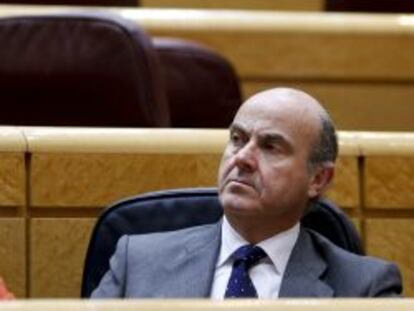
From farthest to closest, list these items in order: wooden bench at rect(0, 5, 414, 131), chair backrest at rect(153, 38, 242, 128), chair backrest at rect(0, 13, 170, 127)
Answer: wooden bench at rect(0, 5, 414, 131), chair backrest at rect(153, 38, 242, 128), chair backrest at rect(0, 13, 170, 127)

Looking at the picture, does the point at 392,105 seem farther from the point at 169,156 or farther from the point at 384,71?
the point at 169,156

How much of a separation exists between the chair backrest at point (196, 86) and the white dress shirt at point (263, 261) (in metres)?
0.44

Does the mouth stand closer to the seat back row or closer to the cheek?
the cheek

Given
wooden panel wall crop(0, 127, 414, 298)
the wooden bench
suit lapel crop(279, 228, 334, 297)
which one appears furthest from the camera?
the wooden bench

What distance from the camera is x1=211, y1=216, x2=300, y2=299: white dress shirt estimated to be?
4.21ft

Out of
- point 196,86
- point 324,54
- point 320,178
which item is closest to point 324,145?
point 320,178

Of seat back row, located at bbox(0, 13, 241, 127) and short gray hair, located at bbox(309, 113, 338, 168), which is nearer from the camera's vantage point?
short gray hair, located at bbox(309, 113, 338, 168)

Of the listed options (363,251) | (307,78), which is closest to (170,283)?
(363,251)

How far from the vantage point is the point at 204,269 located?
1285 millimetres

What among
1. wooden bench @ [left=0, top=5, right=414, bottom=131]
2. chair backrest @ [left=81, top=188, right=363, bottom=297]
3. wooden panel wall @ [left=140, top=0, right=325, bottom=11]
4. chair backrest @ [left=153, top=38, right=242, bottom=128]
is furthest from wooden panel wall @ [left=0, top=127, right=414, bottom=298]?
wooden panel wall @ [left=140, top=0, right=325, bottom=11]

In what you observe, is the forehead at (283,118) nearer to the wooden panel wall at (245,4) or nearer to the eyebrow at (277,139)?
the eyebrow at (277,139)

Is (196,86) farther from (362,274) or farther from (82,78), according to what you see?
(362,274)

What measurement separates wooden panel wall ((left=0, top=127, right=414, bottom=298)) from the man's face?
5.2 inches

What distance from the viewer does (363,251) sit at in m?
1.34
